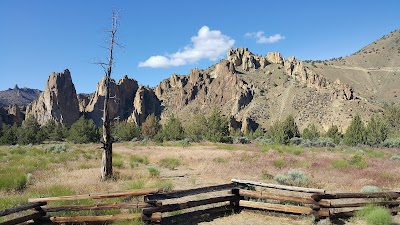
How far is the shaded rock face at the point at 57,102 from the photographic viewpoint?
15300 centimetres

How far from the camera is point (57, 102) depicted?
511ft

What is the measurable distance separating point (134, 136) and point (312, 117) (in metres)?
67.0

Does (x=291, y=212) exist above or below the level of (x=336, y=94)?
below

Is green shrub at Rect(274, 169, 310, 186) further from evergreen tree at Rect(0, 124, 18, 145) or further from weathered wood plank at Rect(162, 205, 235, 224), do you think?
evergreen tree at Rect(0, 124, 18, 145)

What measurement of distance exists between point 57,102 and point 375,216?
162837 millimetres

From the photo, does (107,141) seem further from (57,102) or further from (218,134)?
(57,102)

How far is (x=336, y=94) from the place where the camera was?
4975 inches

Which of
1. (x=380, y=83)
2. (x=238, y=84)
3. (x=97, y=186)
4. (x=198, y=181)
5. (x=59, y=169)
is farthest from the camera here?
(x=238, y=84)

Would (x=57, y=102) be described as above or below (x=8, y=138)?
above

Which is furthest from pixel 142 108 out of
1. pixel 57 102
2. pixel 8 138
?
pixel 8 138

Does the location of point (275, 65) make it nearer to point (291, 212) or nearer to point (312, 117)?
point (312, 117)

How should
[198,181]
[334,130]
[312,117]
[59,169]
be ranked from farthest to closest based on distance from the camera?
1. [312,117]
2. [334,130]
3. [59,169]
4. [198,181]

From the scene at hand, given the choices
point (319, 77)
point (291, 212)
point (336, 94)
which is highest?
point (319, 77)

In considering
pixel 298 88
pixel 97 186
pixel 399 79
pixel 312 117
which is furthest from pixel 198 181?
pixel 399 79
